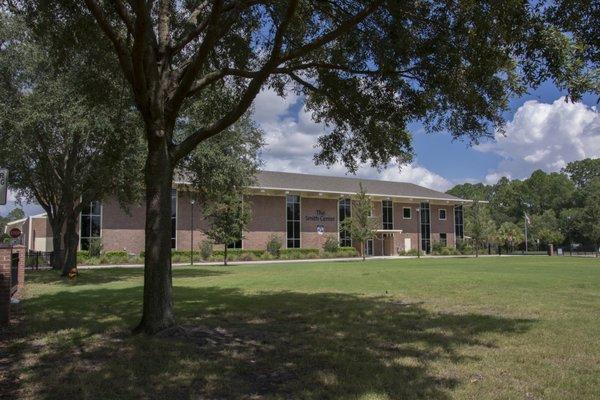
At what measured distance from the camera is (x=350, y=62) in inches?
441

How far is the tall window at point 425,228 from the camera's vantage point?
6406 centimetres

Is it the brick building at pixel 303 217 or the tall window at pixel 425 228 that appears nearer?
the brick building at pixel 303 217

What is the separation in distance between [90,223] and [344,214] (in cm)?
2539

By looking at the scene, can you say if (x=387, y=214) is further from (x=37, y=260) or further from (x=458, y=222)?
(x=37, y=260)

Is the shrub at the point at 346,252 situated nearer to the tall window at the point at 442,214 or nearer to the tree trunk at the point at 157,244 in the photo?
the tall window at the point at 442,214

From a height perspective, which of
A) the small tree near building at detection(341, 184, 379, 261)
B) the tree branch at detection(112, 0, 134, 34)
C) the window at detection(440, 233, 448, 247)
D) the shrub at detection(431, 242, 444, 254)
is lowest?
the shrub at detection(431, 242, 444, 254)

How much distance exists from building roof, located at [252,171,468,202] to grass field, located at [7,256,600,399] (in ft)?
119

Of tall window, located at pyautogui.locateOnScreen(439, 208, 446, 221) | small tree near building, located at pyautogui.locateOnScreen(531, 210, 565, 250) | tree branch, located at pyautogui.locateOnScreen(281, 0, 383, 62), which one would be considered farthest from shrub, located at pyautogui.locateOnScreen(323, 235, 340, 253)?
tree branch, located at pyautogui.locateOnScreen(281, 0, 383, 62)

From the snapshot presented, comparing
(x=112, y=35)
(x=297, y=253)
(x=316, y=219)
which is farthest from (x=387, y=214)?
(x=112, y=35)

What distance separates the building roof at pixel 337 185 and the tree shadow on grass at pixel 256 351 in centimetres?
3702

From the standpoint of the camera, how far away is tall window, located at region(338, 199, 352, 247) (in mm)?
57181

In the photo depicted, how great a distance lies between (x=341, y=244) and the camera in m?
57.0

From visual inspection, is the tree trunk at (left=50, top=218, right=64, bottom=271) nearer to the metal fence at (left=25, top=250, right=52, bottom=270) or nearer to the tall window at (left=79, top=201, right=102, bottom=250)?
the metal fence at (left=25, top=250, right=52, bottom=270)

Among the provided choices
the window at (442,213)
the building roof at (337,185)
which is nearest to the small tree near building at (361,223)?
the building roof at (337,185)
